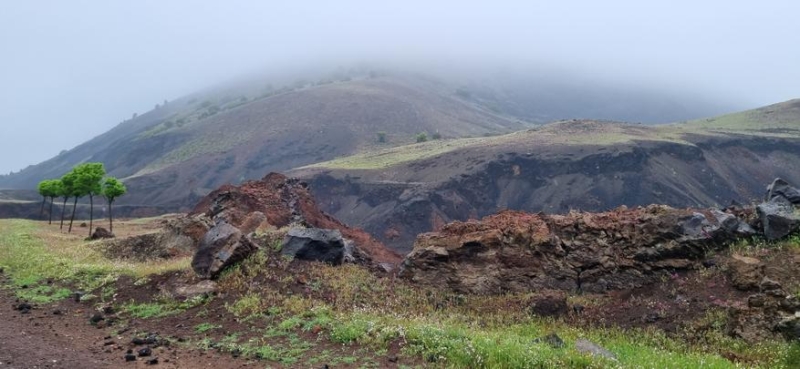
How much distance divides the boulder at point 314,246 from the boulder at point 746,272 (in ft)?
38.1

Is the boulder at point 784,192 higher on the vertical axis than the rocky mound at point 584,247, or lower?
higher

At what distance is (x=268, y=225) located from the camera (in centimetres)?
2875

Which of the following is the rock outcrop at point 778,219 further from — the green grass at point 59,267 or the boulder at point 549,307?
the green grass at point 59,267

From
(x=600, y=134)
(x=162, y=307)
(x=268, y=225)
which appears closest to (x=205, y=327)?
(x=162, y=307)

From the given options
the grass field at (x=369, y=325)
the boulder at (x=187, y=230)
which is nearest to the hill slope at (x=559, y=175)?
the boulder at (x=187, y=230)

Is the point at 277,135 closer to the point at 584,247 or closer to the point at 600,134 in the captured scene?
the point at 600,134

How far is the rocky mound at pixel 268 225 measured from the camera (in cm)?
1630

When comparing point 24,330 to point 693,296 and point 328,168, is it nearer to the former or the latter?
point 693,296

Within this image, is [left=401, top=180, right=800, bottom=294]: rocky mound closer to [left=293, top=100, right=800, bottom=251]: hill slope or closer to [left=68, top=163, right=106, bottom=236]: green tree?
[left=68, top=163, right=106, bottom=236]: green tree

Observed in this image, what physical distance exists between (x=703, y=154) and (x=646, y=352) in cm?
8152

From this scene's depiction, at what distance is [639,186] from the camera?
73.2m

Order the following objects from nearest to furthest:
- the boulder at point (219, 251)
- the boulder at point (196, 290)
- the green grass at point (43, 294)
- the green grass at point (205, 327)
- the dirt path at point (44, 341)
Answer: the dirt path at point (44, 341)
the green grass at point (205, 327)
the boulder at point (196, 290)
the green grass at point (43, 294)
the boulder at point (219, 251)


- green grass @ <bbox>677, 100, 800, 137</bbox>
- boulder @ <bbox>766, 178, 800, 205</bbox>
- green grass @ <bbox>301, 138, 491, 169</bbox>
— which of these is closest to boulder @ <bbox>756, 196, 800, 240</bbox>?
boulder @ <bbox>766, 178, 800, 205</bbox>

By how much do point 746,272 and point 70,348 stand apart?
15.4 metres
